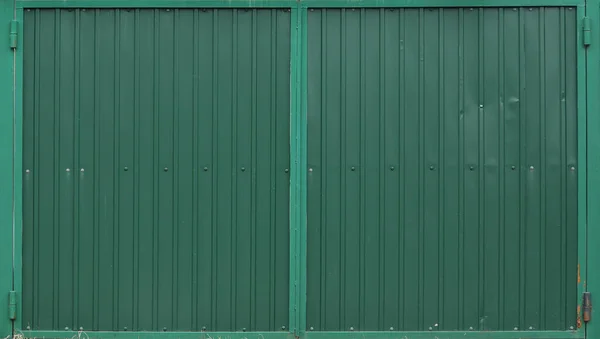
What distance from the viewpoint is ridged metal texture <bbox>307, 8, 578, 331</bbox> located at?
493 centimetres

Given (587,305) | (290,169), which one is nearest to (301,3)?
(290,169)

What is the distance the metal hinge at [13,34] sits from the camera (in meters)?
4.93

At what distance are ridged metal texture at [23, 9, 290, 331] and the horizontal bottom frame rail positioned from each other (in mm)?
84

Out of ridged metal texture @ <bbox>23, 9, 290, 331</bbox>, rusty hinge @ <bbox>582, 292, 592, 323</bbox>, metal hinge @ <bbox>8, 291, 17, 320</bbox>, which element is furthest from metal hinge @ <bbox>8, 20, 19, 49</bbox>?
rusty hinge @ <bbox>582, 292, 592, 323</bbox>

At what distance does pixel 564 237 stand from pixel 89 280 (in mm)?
3323

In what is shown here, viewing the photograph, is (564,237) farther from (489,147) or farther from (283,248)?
(283,248)

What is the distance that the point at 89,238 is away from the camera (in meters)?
4.95

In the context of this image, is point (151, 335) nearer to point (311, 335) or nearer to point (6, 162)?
point (311, 335)

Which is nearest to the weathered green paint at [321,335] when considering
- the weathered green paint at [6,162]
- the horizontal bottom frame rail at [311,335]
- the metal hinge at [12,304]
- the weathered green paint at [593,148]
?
the horizontal bottom frame rail at [311,335]

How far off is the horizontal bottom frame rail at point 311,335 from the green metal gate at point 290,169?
16mm

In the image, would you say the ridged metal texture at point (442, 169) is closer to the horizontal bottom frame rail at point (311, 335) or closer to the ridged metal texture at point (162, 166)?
the horizontal bottom frame rail at point (311, 335)

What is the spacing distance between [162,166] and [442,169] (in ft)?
6.40

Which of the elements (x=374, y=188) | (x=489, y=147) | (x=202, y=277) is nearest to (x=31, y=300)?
(x=202, y=277)

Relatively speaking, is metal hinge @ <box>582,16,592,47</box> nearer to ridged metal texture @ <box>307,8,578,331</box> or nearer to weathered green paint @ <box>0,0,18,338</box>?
ridged metal texture @ <box>307,8,578,331</box>
